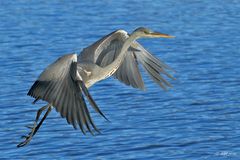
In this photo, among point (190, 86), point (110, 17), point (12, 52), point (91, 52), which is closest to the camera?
point (91, 52)

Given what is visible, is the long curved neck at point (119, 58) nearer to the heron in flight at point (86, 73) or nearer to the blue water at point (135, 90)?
the heron in flight at point (86, 73)

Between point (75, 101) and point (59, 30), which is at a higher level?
point (75, 101)

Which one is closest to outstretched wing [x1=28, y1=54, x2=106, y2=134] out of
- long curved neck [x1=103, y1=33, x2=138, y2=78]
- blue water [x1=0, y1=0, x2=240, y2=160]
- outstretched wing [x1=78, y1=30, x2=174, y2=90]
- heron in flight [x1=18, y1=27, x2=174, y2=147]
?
heron in flight [x1=18, y1=27, x2=174, y2=147]

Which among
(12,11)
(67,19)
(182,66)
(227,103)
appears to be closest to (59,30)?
(67,19)

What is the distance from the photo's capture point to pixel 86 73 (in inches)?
388

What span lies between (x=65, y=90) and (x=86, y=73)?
97cm

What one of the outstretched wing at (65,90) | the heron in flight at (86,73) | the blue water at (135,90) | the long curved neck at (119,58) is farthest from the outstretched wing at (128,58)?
the outstretched wing at (65,90)

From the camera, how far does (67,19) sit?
1956 centimetres

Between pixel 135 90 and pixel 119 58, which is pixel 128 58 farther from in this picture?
Answer: pixel 135 90

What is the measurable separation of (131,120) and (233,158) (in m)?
2.20

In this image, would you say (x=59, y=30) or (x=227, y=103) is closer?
(x=227, y=103)

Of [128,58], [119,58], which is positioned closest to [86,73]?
[119,58]

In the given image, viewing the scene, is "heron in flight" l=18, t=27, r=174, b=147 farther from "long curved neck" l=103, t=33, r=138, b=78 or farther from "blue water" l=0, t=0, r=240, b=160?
"blue water" l=0, t=0, r=240, b=160

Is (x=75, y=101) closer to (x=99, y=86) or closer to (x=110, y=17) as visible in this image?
(x=99, y=86)
